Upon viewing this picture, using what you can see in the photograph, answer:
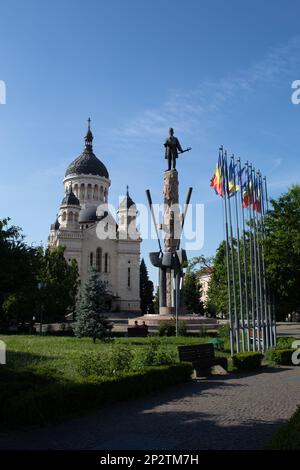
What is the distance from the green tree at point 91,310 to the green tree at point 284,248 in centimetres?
920

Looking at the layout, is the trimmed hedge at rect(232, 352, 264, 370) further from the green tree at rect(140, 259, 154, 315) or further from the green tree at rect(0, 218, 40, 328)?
the green tree at rect(140, 259, 154, 315)

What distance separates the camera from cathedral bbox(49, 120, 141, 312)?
2911 inches

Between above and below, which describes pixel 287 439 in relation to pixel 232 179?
below

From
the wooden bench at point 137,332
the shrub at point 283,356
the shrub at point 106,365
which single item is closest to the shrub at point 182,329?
the wooden bench at point 137,332

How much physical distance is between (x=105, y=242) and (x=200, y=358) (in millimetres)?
61126

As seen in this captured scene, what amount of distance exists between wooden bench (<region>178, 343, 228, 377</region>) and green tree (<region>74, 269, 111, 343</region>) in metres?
10.1

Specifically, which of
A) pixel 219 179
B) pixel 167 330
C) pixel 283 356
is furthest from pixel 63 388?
pixel 167 330

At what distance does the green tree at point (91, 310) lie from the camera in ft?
84.3

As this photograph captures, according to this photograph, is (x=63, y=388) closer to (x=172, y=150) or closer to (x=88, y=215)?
(x=172, y=150)

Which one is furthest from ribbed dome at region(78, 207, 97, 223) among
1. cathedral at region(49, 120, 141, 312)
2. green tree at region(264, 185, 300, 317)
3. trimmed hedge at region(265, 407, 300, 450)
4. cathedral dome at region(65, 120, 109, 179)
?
trimmed hedge at region(265, 407, 300, 450)

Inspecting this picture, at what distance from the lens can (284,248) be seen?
23625mm
